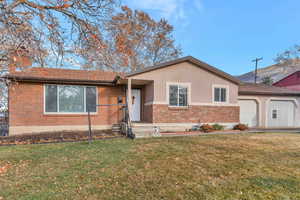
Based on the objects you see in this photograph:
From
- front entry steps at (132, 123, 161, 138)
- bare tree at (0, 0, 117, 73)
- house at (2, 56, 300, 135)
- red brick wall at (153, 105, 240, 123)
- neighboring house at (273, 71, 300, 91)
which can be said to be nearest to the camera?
bare tree at (0, 0, 117, 73)

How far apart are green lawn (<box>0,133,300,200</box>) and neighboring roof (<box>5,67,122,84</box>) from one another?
4.21m

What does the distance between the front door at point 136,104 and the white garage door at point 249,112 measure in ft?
23.4

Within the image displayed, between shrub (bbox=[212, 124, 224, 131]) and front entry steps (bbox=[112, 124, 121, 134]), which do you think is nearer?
front entry steps (bbox=[112, 124, 121, 134])

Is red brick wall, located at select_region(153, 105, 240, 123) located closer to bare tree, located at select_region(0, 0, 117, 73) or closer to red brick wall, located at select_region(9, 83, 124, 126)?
red brick wall, located at select_region(9, 83, 124, 126)

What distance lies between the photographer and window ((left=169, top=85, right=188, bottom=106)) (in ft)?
32.2

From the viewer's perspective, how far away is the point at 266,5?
42.4ft

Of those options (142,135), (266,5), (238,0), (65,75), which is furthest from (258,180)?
(266,5)

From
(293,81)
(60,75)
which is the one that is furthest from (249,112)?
(60,75)

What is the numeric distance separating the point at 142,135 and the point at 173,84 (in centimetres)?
346

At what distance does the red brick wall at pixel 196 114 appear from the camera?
9.48 metres

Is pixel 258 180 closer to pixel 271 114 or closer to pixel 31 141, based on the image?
pixel 31 141

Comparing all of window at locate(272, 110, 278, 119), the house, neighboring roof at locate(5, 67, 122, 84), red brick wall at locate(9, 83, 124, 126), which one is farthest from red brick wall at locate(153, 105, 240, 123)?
red brick wall at locate(9, 83, 124, 126)

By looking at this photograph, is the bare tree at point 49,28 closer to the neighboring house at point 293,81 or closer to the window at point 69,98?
the window at point 69,98

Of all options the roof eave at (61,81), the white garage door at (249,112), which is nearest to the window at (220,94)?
the white garage door at (249,112)
